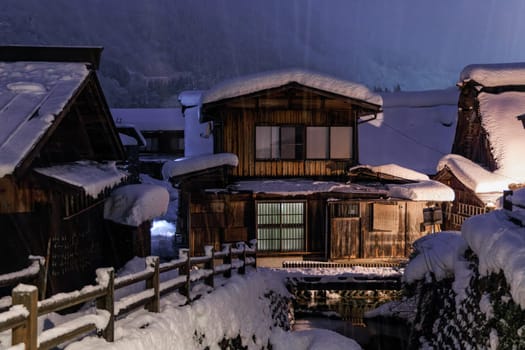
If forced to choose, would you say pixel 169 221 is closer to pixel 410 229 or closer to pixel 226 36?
pixel 410 229

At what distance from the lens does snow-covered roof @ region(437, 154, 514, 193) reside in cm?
1700

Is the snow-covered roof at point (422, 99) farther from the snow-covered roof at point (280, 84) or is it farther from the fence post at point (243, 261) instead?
the fence post at point (243, 261)

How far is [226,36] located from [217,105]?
137 m

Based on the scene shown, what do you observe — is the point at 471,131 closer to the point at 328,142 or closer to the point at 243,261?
the point at 328,142

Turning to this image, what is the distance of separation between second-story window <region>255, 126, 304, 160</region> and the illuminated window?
83.5 inches

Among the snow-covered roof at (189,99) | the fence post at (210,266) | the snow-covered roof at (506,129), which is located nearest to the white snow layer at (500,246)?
the fence post at (210,266)

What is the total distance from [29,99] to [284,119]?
401 inches

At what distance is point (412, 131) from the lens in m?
26.3

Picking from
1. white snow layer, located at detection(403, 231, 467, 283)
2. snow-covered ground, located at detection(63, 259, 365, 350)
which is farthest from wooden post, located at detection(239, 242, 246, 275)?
white snow layer, located at detection(403, 231, 467, 283)

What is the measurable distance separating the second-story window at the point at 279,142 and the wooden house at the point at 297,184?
39 millimetres

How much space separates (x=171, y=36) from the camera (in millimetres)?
131875

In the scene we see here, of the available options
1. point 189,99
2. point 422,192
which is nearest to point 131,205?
point 422,192

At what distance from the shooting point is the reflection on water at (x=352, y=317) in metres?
13.1

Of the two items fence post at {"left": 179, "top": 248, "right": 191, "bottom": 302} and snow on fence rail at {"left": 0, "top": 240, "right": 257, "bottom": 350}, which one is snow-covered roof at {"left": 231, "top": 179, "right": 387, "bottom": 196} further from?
fence post at {"left": 179, "top": 248, "right": 191, "bottom": 302}
